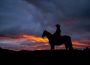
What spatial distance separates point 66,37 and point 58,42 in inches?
54.3
